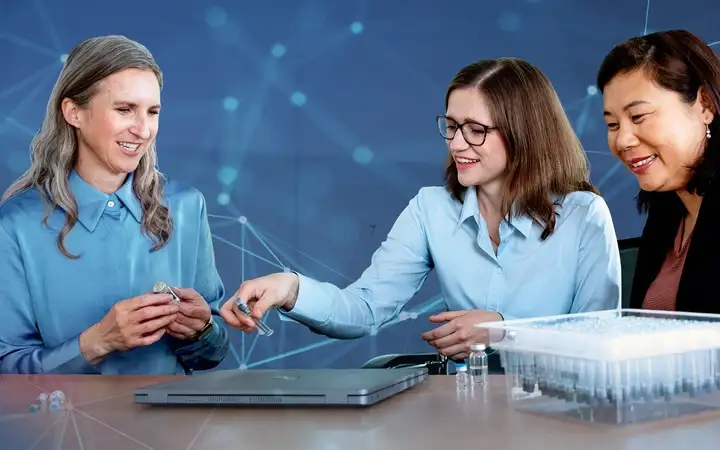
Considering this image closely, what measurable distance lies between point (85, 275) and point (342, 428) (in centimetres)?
130

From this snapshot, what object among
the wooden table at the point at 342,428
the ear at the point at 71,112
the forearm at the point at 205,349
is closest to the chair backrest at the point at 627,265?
the forearm at the point at 205,349

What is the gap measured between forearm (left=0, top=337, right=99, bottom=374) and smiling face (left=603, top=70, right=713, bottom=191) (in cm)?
134

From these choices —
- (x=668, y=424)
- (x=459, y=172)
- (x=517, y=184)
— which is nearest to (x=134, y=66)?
(x=459, y=172)

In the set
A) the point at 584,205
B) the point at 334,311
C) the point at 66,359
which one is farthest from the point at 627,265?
the point at 66,359

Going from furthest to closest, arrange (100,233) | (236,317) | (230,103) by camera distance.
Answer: (230,103)
(100,233)
(236,317)

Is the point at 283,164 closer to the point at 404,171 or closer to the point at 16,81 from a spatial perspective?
the point at 404,171

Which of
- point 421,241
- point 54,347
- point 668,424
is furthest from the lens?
point 421,241

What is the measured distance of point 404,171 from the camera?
3.32 metres

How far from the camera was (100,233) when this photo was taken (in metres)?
2.18

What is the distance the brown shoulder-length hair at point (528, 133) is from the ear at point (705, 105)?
1.49 ft

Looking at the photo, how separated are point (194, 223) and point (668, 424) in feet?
5.19

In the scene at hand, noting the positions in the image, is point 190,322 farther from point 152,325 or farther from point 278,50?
point 278,50

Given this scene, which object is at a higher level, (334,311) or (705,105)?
(705,105)

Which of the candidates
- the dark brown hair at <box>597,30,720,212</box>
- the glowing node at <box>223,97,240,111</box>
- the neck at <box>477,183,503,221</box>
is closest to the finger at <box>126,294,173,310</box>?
the neck at <box>477,183,503,221</box>
